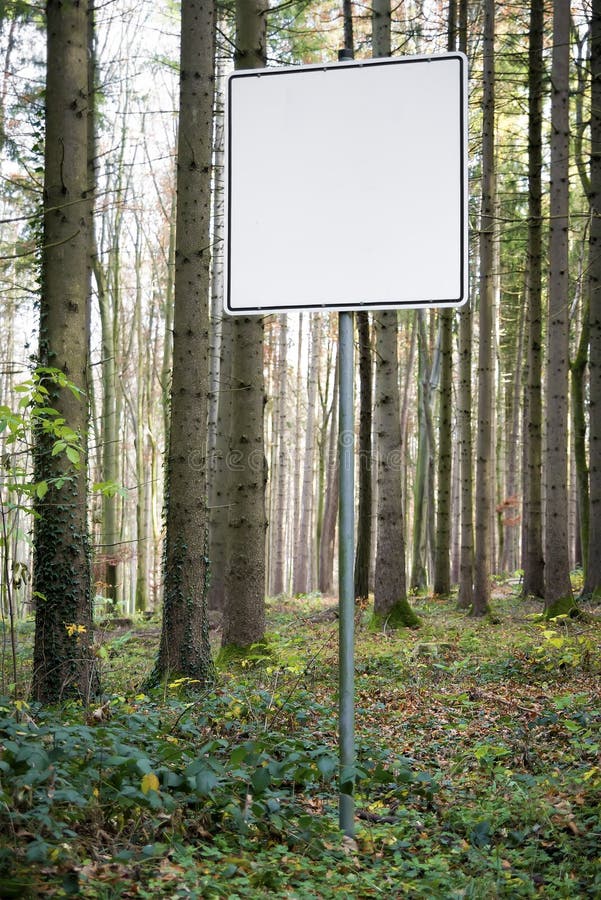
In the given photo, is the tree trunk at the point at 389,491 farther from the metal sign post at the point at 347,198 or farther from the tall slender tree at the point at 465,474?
the metal sign post at the point at 347,198

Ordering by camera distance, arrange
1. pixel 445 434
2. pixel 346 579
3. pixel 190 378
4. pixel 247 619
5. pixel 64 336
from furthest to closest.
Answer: pixel 445 434 → pixel 247 619 → pixel 190 378 → pixel 64 336 → pixel 346 579

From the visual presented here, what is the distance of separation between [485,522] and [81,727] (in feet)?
33.7

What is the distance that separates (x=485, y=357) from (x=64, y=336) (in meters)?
8.44

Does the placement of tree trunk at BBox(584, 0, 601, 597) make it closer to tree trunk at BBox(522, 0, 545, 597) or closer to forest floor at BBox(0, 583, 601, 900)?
tree trunk at BBox(522, 0, 545, 597)

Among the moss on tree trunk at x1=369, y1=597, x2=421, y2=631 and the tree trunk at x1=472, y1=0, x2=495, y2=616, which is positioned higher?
the tree trunk at x1=472, y1=0, x2=495, y2=616

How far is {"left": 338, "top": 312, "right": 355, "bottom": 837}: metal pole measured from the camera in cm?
327

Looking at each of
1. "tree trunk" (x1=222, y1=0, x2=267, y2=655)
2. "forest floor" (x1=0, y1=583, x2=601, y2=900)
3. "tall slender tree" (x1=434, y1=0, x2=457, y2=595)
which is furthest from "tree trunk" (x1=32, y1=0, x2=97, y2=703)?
"tall slender tree" (x1=434, y1=0, x2=457, y2=595)

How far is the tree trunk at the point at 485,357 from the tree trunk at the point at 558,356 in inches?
74.8

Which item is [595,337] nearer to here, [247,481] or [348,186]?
[247,481]

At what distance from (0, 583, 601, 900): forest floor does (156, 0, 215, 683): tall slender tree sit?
1.70 m

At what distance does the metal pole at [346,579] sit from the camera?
3.27 m

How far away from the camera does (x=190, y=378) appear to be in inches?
309

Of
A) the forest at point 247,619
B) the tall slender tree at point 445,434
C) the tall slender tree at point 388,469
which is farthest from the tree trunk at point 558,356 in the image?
the tall slender tree at point 445,434

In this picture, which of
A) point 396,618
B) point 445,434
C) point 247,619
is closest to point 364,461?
point 445,434
